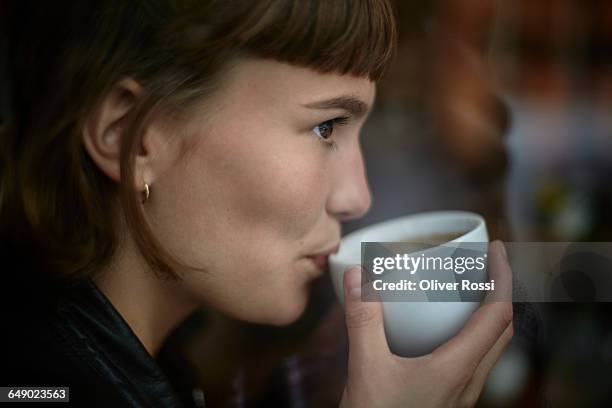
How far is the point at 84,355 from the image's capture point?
0.64 m

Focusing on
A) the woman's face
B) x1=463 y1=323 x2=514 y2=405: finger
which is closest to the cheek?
the woman's face

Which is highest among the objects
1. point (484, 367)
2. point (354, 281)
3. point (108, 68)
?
point (108, 68)

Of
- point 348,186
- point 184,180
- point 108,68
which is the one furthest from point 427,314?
point 108,68

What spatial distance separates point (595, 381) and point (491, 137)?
294 millimetres

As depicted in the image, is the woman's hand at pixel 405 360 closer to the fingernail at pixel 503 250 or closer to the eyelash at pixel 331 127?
the fingernail at pixel 503 250

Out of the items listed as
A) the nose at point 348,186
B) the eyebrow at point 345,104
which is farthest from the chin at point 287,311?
the eyebrow at point 345,104

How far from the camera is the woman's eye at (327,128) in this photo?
2.13 feet

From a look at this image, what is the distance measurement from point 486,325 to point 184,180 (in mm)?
344

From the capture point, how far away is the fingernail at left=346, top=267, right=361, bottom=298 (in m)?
0.64

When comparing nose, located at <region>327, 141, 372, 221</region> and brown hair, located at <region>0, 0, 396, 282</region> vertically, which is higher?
brown hair, located at <region>0, 0, 396, 282</region>

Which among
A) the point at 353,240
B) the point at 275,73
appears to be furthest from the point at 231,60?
the point at 353,240

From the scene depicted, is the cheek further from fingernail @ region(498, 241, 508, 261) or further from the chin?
fingernail @ region(498, 241, 508, 261)

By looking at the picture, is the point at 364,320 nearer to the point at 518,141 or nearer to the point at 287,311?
the point at 287,311

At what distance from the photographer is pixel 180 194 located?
64cm
